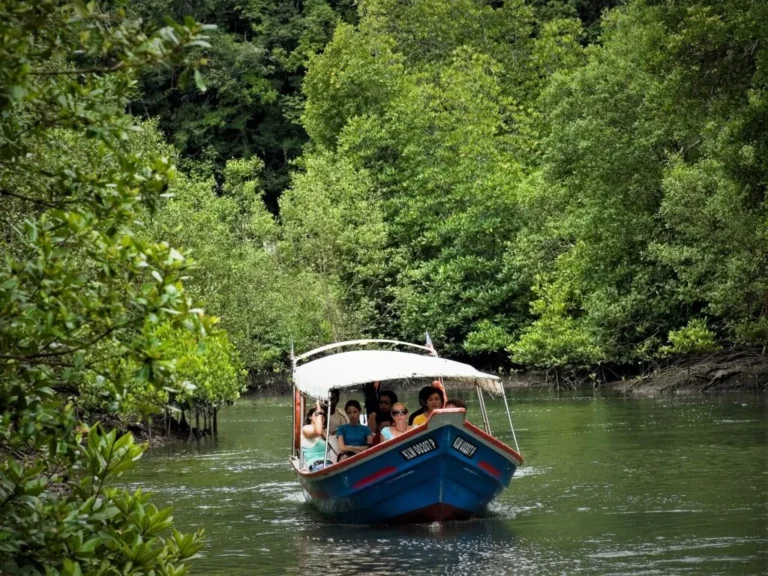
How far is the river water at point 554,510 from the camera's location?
14.1 meters

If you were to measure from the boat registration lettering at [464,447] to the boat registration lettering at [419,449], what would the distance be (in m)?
0.29

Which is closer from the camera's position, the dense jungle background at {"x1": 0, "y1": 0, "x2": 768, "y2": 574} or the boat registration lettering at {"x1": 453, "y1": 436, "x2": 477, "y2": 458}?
the dense jungle background at {"x1": 0, "y1": 0, "x2": 768, "y2": 574}

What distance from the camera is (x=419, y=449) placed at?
52.2 feet

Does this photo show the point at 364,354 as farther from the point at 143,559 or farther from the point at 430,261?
the point at 430,261

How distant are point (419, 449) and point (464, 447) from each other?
0.60 meters

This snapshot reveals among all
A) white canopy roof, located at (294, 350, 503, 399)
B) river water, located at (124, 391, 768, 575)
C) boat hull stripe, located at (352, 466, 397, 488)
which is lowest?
river water, located at (124, 391, 768, 575)

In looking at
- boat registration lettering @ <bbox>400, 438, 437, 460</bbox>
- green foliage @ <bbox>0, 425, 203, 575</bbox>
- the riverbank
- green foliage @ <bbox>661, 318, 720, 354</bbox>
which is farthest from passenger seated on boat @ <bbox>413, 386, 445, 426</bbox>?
green foliage @ <bbox>661, 318, 720, 354</bbox>

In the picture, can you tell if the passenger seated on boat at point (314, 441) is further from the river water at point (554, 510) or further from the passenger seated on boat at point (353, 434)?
the river water at point (554, 510)

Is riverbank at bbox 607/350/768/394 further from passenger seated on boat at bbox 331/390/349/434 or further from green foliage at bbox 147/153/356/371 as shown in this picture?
passenger seated on boat at bbox 331/390/349/434

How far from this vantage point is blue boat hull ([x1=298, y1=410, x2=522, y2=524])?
1586 centimetres

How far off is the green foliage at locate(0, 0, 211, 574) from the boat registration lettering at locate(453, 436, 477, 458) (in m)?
10.2

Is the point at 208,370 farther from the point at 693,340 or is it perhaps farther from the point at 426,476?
the point at 693,340

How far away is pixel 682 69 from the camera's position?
26781 mm

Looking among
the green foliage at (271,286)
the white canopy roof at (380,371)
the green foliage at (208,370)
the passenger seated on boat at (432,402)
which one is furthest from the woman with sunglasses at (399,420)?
the green foliage at (271,286)
